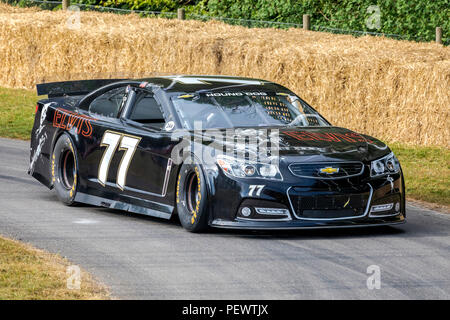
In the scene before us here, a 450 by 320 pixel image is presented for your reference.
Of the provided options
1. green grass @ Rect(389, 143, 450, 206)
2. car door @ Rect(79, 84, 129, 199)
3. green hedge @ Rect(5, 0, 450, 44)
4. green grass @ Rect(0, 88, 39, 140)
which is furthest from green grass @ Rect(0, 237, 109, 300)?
green hedge @ Rect(5, 0, 450, 44)

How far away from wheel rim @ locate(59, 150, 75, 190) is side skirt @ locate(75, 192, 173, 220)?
33cm

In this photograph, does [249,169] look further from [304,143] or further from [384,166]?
[384,166]

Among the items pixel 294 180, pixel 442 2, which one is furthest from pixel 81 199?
pixel 442 2

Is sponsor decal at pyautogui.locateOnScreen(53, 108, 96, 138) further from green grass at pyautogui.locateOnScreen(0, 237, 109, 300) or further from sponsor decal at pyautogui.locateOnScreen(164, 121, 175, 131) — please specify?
green grass at pyautogui.locateOnScreen(0, 237, 109, 300)

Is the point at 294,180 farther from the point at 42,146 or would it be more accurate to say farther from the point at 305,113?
the point at 42,146

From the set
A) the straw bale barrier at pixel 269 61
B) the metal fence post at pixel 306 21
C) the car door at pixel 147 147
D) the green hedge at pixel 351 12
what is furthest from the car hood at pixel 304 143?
the green hedge at pixel 351 12

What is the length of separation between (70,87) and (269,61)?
22.4ft

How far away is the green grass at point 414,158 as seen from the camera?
1239 centimetres

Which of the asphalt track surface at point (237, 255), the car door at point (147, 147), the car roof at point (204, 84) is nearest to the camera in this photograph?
the asphalt track surface at point (237, 255)

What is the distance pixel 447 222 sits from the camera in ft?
33.8

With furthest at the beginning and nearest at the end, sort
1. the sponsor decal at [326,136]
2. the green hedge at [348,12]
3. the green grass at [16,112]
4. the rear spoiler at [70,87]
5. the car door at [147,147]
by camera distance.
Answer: the green hedge at [348,12], the green grass at [16,112], the rear spoiler at [70,87], the car door at [147,147], the sponsor decal at [326,136]

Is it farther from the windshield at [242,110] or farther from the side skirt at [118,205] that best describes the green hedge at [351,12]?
the side skirt at [118,205]

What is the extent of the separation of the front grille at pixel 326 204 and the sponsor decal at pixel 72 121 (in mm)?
2873

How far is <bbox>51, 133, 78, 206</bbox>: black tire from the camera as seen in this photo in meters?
11.0
